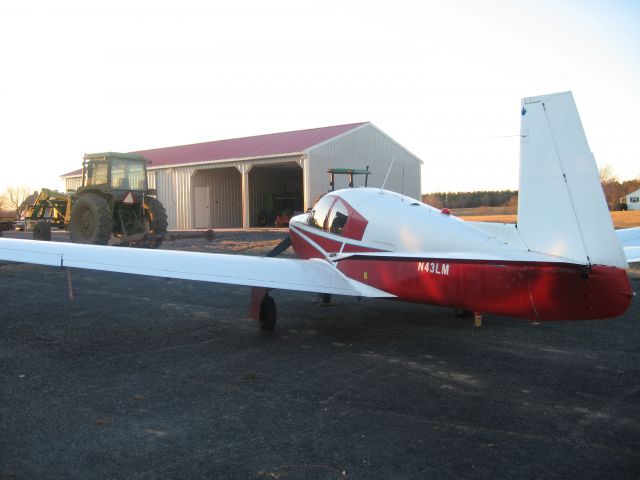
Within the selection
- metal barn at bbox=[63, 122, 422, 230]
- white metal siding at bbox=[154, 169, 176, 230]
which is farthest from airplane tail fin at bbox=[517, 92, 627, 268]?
white metal siding at bbox=[154, 169, 176, 230]

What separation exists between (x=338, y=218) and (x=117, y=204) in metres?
11.1

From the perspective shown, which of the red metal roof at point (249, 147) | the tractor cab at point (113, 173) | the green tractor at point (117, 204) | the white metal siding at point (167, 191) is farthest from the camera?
the white metal siding at point (167, 191)

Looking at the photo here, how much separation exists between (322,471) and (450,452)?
91cm

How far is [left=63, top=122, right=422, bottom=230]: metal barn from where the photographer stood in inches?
1033

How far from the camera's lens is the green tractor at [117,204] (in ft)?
50.5

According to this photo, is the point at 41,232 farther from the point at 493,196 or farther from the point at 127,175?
the point at 493,196

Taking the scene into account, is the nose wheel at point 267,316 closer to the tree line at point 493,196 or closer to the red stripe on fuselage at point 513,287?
the red stripe on fuselage at point 513,287

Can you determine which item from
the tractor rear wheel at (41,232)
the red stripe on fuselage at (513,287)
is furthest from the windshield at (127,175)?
the red stripe on fuselage at (513,287)

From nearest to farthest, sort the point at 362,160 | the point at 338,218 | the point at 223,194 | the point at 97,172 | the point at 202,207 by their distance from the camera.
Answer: the point at 338,218 < the point at 97,172 < the point at 362,160 < the point at 202,207 < the point at 223,194

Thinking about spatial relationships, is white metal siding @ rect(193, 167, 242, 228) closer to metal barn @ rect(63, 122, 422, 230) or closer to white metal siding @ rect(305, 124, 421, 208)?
metal barn @ rect(63, 122, 422, 230)

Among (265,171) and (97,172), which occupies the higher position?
(265,171)

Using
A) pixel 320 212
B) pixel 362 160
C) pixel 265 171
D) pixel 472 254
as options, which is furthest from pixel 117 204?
pixel 265 171

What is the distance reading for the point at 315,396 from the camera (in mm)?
4680

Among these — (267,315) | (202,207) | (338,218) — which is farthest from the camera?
(202,207)
